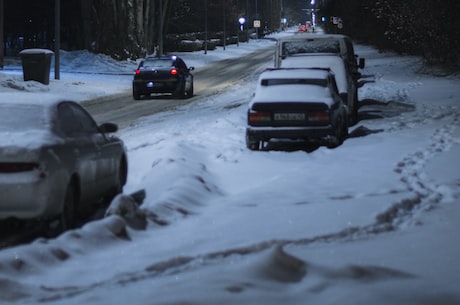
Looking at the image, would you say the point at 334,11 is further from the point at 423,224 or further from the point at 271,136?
the point at 423,224

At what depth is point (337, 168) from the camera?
1176 cm

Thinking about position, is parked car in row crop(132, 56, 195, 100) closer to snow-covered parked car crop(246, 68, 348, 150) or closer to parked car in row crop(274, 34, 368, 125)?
parked car in row crop(274, 34, 368, 125)

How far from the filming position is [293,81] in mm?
15062

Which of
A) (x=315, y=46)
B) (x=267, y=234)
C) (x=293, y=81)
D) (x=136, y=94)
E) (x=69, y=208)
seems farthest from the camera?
(x=136, y=94)

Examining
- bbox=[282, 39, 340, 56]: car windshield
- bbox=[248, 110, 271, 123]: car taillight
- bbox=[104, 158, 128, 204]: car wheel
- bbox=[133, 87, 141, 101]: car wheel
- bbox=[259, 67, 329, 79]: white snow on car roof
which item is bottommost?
bbox=[133, 87, 141, 101]: car wheel

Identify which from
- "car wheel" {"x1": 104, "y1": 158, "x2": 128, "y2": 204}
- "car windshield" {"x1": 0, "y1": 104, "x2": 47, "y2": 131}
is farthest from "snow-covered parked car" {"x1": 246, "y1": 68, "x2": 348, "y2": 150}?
Answer: "car windshield" {"x1": 0, "y1": 104, "x2": 47, "y2": 131}

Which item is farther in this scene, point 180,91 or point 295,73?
point 180,91

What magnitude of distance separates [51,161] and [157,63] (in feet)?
75.9

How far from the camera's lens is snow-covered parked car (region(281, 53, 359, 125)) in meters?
18.2

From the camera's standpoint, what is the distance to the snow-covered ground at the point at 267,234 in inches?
219

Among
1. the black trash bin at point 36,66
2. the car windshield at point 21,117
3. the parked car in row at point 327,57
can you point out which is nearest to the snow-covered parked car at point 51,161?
the car windshield at point 21,117

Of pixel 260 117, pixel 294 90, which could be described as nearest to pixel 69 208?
Result: pixel 260 117

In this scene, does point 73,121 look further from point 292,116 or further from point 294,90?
point 294,90

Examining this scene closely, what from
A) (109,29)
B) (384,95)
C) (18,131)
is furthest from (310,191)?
(109,29)
